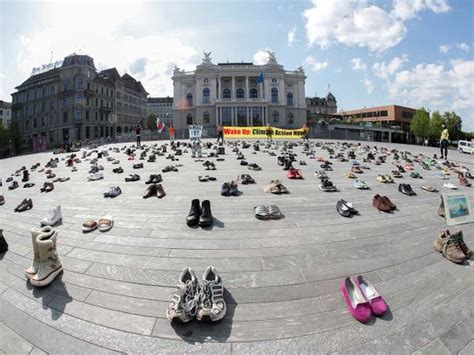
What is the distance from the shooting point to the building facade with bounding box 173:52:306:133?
2808 inches

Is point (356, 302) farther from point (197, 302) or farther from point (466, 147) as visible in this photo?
point (466, 147)

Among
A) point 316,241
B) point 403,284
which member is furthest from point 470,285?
point 316,241

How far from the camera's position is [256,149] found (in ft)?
69.8

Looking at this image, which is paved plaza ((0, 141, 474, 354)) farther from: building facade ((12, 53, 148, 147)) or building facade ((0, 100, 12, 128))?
building facade ((0, 100, 12, 128))

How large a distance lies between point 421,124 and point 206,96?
64.6 meters

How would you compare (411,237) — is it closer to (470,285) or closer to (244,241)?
(470,285)

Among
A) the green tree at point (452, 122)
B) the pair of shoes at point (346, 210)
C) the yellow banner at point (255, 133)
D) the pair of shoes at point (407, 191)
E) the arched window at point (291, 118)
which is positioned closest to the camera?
the pair of shoes at point (346, 210)

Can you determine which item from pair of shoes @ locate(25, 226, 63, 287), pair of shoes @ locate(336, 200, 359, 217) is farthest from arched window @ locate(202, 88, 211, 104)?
pair of shoes @ locate(25, 226, 63, 287)

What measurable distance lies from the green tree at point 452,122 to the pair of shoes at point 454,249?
4119 inches

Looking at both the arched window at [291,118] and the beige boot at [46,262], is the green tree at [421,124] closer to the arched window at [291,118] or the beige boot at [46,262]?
the arched window at [291,118]

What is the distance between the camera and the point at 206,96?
7506 centimetres

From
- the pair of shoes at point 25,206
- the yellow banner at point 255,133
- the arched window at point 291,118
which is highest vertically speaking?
the arched window at point 291,118

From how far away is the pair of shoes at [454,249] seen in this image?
389 centimetres

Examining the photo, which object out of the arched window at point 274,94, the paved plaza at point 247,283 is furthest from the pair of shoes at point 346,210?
the arched window at point 274,94
